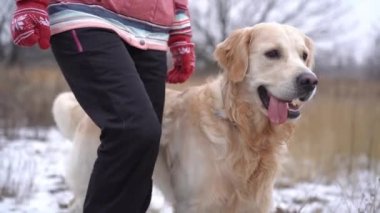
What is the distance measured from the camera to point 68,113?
134 inches

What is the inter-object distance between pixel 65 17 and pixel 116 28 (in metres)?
0.21

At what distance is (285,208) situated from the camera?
12.5ft

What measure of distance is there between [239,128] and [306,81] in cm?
44

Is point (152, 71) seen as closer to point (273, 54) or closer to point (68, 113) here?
point (273, 54)

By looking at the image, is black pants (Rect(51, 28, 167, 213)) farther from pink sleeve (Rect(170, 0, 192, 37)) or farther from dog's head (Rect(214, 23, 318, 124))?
dog's head (Rect(214, 23, 318, 124))

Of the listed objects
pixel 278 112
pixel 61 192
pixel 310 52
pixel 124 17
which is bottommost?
pixel 61 192

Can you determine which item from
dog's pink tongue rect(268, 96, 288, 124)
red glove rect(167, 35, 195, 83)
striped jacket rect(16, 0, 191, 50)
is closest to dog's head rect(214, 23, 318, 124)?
dog's pink tongue rect(268, 96, 288, 124)

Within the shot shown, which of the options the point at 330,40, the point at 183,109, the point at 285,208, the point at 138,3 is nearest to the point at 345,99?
the point at 285,208

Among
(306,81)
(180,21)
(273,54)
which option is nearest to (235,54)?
(273,54)

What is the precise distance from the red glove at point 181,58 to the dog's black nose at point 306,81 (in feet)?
1.94

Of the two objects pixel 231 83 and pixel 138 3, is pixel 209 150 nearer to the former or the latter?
pixel 231 83

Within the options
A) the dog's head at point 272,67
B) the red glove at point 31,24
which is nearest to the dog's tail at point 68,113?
the dog's head at point 272,67

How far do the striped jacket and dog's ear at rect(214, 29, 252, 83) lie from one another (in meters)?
0.35

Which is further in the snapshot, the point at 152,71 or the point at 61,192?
the point at 61,192
